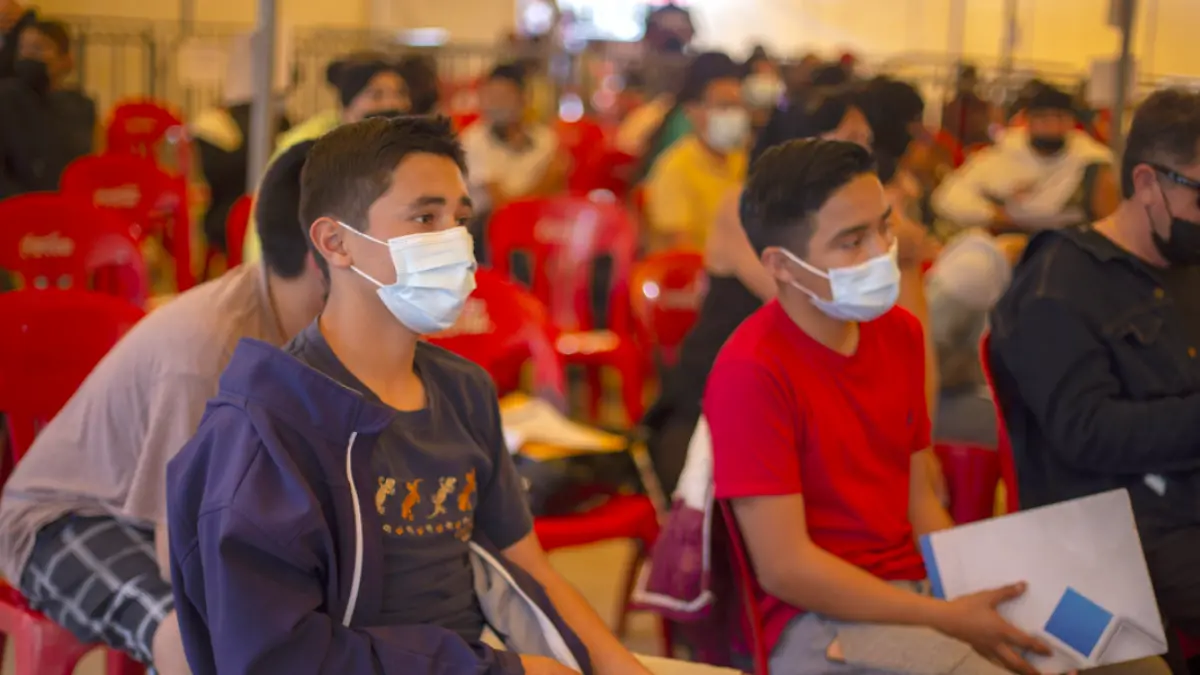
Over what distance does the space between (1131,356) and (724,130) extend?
10.7ft

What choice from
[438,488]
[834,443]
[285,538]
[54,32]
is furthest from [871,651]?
[54,32]

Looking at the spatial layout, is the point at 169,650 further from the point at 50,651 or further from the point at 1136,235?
the point at 1136,235

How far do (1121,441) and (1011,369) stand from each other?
213 millimetres

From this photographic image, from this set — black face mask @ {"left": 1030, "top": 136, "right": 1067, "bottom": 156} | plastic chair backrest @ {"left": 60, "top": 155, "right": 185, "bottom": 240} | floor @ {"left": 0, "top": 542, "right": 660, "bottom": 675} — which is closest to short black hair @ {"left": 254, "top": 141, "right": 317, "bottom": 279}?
floor @ {"left": 0, "top": 542, "right": 660, "bottom": 675}

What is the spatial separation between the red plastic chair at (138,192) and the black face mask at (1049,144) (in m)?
3.34

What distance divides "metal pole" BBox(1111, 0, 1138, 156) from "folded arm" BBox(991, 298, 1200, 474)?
174 cm

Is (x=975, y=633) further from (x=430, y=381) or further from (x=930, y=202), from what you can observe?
(x=930, y=202)

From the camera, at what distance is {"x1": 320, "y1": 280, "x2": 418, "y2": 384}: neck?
5.60ft

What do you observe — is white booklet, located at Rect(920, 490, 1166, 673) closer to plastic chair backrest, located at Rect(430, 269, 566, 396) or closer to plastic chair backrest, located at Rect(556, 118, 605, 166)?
plastic chair backrest, located at Rect(430, 269, 566, 396)

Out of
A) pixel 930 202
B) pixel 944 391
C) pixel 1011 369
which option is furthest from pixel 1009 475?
pixel 930 202

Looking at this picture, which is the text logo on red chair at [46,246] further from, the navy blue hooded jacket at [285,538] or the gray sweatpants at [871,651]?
the gray sweatpants at [871,651]

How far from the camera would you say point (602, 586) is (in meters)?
3.78

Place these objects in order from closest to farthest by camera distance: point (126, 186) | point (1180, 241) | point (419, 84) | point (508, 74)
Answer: point (1180, 241)
point (419, 84)
point (126, 186)
point (508, 74)

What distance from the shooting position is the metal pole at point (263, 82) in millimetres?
3359
